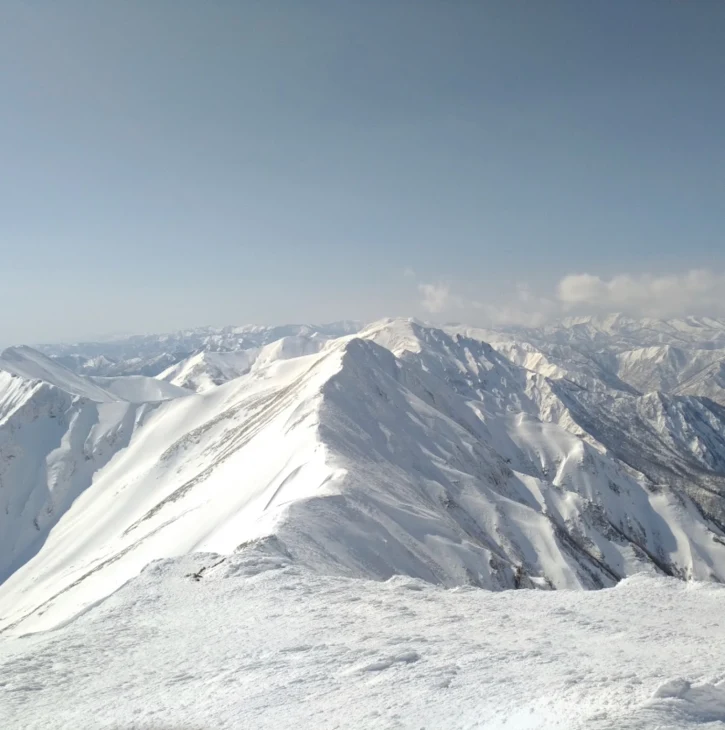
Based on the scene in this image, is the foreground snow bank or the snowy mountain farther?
the snowy mountain

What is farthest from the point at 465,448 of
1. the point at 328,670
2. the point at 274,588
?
the point at 328,670

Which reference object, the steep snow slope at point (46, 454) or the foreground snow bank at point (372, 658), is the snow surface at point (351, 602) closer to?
the foreground snow bank at point (372, 658)

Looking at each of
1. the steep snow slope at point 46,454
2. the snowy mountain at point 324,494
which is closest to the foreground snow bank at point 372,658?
the snowy mountain at point 324,494

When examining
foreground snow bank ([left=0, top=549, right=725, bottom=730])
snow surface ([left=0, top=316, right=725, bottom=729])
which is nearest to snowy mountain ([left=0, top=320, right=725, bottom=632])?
snow surface ([left=0, top=316, right=725, bottom=729])

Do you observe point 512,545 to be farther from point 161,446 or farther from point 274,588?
point 161,446

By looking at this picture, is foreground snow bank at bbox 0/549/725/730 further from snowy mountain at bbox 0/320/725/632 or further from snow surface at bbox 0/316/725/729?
snowy mountain at bbox 0/320/725/632

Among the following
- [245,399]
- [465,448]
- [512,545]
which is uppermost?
[245,399]

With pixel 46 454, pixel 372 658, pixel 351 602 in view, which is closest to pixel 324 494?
pixel 351 602
